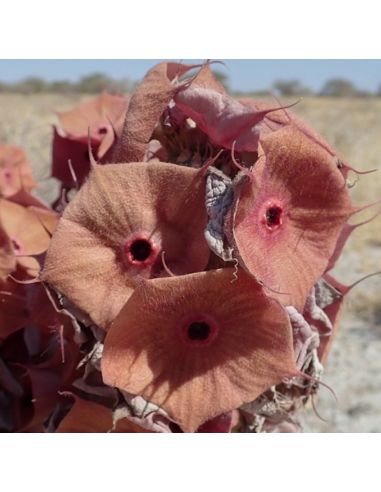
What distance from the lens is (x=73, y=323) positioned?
2.24 feet

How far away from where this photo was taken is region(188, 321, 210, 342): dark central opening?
2.14 ft

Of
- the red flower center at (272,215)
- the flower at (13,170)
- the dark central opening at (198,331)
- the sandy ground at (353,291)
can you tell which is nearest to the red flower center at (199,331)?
the dark central opening at (198,331)

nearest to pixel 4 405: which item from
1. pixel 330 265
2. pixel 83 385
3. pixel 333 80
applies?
pixel 83 385

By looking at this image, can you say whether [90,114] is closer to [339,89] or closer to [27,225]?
[27,225]

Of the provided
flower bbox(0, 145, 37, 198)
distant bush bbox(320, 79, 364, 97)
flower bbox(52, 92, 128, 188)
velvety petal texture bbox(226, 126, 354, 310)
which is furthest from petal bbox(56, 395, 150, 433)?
distant bush bbox(320, 79, 364, 97)

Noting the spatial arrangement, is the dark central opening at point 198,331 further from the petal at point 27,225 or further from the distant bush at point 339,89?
the distant bush at point 339,89

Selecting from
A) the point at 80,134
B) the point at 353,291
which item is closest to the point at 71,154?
the point at 80,134

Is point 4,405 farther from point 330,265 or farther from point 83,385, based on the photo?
point 330,265

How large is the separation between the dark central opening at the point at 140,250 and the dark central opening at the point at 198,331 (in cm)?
8

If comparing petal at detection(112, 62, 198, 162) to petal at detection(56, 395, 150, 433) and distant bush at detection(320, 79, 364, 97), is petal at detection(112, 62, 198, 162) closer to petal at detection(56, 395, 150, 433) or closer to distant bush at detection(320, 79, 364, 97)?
petal at detection(56, 395, 150, 433)

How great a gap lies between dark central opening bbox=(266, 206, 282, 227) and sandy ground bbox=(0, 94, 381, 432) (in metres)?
Answer: 0.16

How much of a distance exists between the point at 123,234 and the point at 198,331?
0.11m

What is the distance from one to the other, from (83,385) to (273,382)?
216mm

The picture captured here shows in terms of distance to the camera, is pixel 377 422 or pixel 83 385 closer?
pixel 83 385
